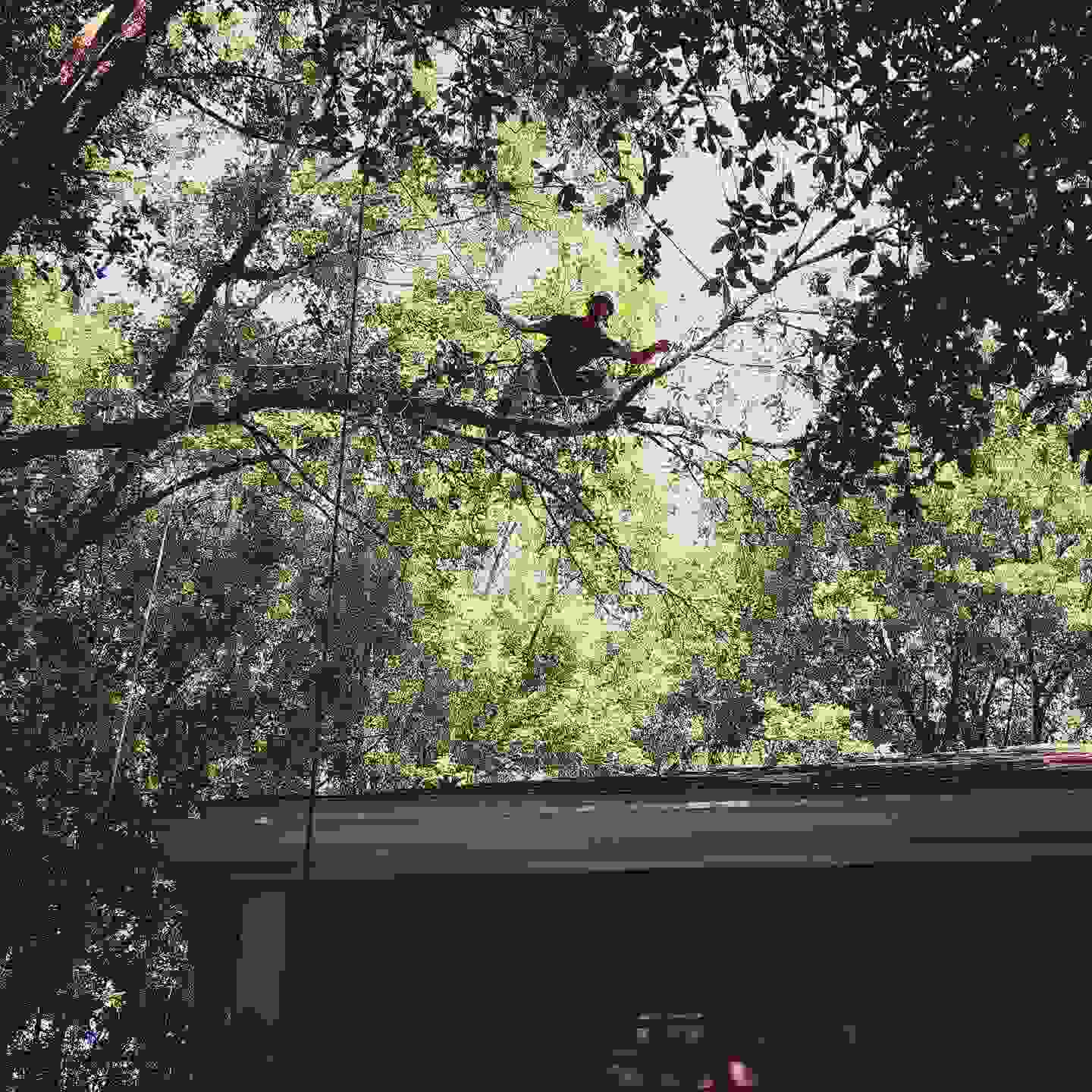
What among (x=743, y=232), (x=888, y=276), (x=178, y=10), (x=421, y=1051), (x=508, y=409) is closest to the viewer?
(x=888, y=276)

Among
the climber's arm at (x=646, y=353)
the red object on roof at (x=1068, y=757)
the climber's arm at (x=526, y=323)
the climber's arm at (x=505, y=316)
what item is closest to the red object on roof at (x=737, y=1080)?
the red object on roof at (x=1068, y=757)

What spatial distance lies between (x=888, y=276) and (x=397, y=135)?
132 inches

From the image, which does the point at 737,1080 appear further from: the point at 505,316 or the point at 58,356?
the point at 58,356

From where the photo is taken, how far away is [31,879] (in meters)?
4.76

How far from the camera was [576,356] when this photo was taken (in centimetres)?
862

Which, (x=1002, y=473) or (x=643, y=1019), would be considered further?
(x=1002, y=473)

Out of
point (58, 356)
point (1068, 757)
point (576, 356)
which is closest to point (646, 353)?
point (576, 356)

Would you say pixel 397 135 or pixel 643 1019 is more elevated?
pixel 397 135

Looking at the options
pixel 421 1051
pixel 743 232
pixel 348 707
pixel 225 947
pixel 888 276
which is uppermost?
pixel 348 707

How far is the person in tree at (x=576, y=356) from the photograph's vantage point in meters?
8.23

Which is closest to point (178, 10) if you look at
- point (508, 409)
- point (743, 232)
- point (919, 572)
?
point (508, 409)

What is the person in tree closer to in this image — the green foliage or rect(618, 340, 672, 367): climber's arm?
rect(618, 340, 672, 367): climber's arm

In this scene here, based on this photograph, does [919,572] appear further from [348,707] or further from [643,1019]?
[643,1019]

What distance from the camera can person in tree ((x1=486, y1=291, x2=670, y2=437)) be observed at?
27.0ft
